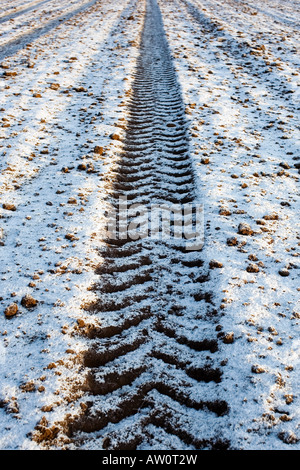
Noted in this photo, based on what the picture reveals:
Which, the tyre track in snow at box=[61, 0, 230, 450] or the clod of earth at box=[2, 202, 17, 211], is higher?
the clod of earth at box=[2, 202, 17, 211]

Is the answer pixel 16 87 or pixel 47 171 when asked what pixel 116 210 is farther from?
pixel 16 87

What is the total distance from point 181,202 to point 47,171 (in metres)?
1.97

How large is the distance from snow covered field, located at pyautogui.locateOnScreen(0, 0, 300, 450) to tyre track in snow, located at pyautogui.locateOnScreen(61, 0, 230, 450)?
106 millimetres

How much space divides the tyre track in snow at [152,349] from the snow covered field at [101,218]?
106 mm

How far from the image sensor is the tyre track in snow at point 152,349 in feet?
6.70

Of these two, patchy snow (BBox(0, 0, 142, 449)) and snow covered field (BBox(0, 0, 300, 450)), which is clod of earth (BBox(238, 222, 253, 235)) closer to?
snow covered field (BBox(0, 0, 300, 450))

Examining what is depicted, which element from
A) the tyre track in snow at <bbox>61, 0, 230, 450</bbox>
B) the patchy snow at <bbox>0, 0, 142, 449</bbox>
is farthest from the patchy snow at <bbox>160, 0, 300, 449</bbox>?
the patchy snow at <bbox>0, 0, 142, 449</bbox>

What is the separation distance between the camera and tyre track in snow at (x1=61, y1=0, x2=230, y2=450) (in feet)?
6.70

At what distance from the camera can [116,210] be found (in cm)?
404

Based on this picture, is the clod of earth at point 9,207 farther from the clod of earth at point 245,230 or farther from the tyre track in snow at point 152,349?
the clod of earth at point 245,230

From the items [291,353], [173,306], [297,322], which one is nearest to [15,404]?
[173,306]

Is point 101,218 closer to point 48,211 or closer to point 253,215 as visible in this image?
point 48,211

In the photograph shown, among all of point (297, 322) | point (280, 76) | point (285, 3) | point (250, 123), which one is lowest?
point (297, 322)

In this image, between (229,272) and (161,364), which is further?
(229,272)
